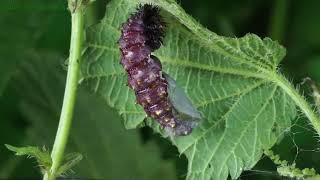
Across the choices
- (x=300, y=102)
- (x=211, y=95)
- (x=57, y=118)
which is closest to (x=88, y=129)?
(x=57, y=118)

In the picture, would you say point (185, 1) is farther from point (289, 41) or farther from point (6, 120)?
point (6, 120)

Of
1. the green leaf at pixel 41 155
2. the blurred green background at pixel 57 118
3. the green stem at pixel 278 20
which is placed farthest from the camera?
the green stem at pixel 278 20

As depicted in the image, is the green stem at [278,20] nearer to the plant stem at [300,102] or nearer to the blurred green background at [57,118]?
the blurred green background at [57,118]

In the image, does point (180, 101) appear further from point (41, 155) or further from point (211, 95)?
point (41, 155)

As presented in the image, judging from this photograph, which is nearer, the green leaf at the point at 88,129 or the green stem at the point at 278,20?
the green leaf at the point at 88,129

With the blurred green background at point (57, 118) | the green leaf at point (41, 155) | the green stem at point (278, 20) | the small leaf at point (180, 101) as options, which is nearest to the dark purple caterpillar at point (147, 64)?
the small leaf at point (180, 101)
